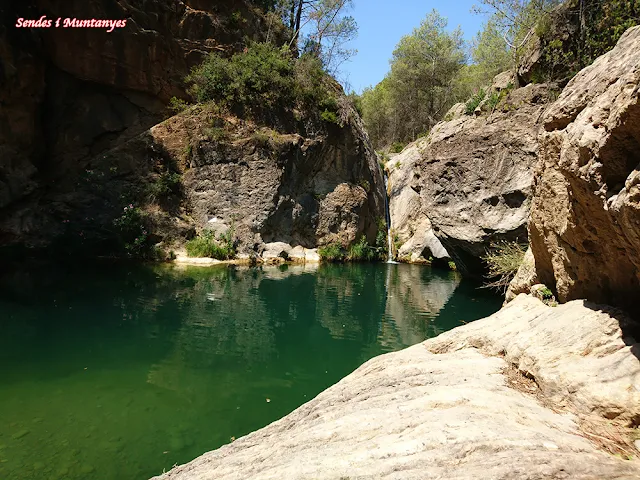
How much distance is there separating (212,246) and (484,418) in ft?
70.8

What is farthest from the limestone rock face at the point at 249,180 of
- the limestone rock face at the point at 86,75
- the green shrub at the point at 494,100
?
the green shrub at the point at 494,100

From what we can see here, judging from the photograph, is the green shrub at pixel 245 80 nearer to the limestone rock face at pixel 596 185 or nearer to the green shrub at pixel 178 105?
the green shrub at pixel 178 105

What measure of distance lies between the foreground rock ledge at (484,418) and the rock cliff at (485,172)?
10.6m

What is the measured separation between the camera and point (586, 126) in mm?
3451

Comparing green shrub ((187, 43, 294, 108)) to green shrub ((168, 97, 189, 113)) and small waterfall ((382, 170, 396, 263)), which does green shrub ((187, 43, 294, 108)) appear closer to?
green shrub ((168, 97, 189, 113))

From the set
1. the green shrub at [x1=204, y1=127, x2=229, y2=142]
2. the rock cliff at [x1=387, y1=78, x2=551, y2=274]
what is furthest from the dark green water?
the green shrub at [x1=204, y1=127, x2=229, y2=142]

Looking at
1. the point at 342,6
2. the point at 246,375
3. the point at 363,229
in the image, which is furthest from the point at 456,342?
the point at 342,6

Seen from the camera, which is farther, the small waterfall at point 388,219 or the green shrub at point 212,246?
the small waterfall at point 388,219

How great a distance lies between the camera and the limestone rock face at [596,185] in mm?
2883

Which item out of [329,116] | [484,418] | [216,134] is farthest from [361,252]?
[484,418]

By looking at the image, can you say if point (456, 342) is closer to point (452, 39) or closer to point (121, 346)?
point (121, 346)

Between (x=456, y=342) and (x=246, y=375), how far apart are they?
4.38m

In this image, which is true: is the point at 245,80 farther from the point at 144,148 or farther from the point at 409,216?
the point at 409,216

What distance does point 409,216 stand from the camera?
30.2 metres
